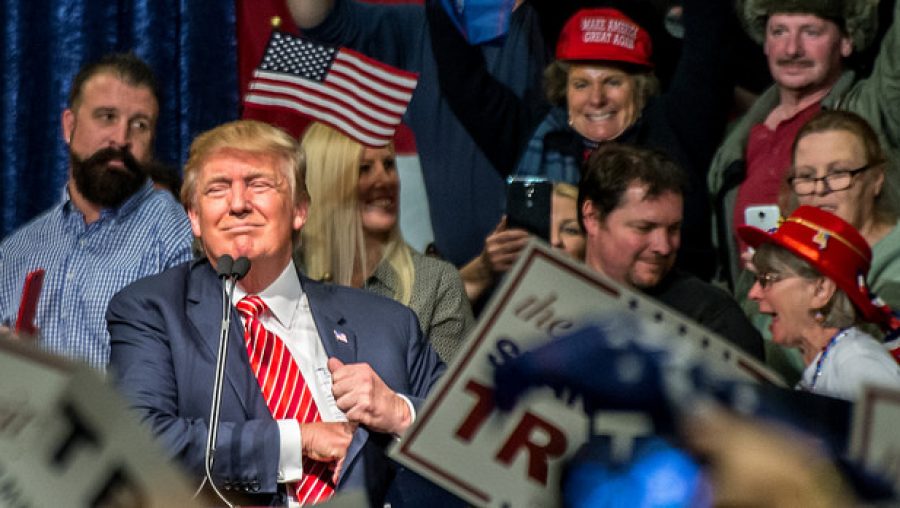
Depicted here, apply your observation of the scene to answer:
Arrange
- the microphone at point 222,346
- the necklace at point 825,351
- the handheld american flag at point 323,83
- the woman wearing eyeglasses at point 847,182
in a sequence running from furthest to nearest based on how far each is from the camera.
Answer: the handheld american flag at point 323,83 < the woman wearing eyeglasses at point 847,182 < the necklace at point 825,351 < the microphone at point 222,346

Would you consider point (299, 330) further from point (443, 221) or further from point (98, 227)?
point (443, 221)

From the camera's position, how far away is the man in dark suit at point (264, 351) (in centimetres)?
259

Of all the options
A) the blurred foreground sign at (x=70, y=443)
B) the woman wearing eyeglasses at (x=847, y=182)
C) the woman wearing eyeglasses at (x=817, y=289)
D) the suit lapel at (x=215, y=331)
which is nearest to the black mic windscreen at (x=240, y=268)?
the suit lapel at (x=215, y=331)

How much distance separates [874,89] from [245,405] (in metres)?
1.85

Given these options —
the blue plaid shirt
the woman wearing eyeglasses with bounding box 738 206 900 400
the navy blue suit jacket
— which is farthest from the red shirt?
the blue plaid shirt

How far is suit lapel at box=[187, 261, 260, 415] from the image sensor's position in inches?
106

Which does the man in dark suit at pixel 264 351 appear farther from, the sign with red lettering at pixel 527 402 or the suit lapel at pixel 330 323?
the sign with red lettering at pixel 527 402

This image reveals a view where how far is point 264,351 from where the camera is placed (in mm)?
2758

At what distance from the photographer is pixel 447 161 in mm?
4297

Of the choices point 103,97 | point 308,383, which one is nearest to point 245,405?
point 308,383

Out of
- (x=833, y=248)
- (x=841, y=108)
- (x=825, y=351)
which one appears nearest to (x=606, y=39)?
(x=841, y=108)

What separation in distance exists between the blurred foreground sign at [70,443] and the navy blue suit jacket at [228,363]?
1.14 meters

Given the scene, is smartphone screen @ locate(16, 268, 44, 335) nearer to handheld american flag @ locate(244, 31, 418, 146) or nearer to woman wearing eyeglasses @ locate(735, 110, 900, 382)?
handheld american flag @ locate(244, 31, 418, 146)

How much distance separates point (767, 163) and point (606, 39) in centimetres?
54
